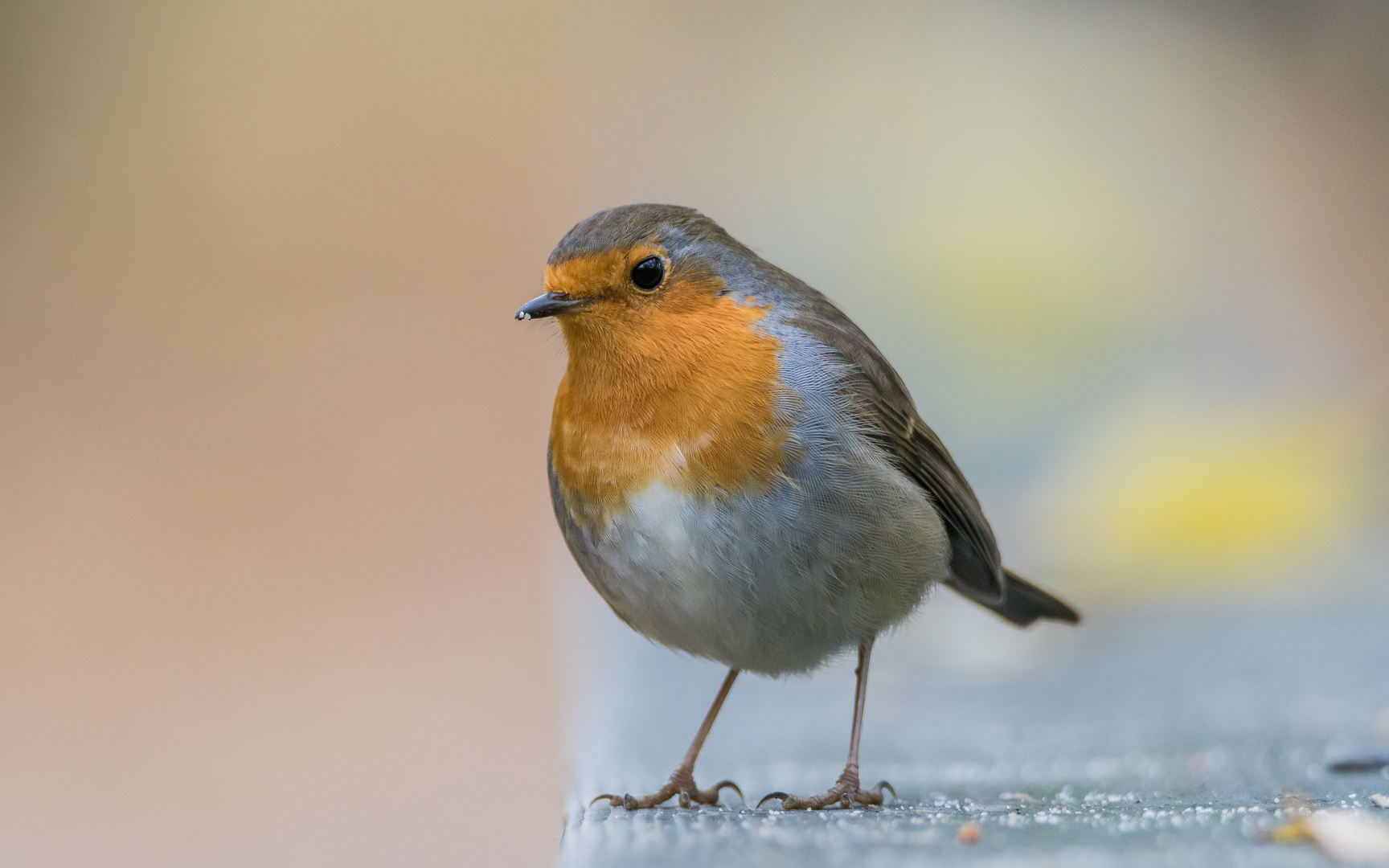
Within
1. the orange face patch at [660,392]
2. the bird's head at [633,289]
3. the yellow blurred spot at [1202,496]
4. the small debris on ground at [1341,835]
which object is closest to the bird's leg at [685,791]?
A: the orange face patch at [660,392]

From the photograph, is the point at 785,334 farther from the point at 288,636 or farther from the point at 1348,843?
the point at 288,636

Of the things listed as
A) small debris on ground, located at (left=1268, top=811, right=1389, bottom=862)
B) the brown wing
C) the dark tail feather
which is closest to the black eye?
the brown wing

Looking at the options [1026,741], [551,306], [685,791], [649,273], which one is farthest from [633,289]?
[1026,741]

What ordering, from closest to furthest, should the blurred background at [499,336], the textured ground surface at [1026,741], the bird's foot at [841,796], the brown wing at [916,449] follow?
1. the textured ground surface at [1026,741]
2. the bird's foot at [841,796]
3. the brown wing at [916,449]
4. the blurred background at [499,336]

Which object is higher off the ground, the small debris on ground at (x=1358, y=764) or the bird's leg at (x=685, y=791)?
the small debris on ground at (x=1358, y=764)

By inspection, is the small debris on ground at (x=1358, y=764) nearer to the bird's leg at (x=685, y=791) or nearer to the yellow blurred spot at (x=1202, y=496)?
the bird's leg at (x=685, y=791)

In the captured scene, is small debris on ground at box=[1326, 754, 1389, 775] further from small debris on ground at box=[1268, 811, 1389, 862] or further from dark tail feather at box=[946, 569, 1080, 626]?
dark tail feather at box=[946, 569, 1080, 626]

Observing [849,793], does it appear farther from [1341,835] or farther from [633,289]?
[633,289]
